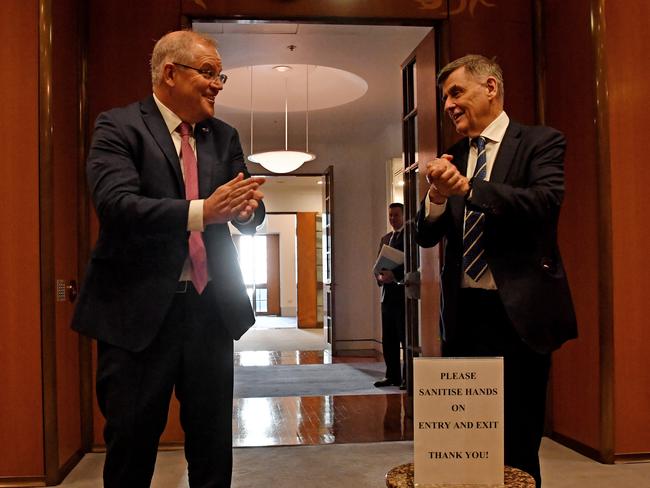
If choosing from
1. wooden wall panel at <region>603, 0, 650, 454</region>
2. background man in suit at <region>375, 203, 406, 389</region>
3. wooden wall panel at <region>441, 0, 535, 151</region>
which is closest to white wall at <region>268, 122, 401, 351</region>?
background man in suit at <region>375, 203, 406, 389</region>

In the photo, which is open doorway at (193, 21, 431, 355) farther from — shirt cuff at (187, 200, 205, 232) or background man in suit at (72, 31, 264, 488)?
shirt cuff at (187, 200, 205, 232)

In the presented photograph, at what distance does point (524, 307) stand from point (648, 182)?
1.84m

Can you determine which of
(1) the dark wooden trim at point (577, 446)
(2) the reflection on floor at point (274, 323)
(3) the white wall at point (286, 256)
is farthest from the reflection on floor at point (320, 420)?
(3) the white wall at point (286, 256)

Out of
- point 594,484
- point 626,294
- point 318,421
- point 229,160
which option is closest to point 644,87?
point 626,294

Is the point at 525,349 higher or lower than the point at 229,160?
lower

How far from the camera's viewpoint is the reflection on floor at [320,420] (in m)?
3.87

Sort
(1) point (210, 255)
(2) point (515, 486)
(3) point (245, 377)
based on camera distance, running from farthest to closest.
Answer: (3) point (245, 377) < (1) point (210, 255) < (2) point (515, 486)

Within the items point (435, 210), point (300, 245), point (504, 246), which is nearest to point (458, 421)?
point (504, 246)

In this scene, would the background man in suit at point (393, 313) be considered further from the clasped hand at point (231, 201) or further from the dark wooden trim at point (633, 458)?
the clasped hand at point (231, 201)

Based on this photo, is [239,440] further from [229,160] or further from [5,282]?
[229,160]

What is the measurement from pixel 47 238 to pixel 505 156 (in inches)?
79.7

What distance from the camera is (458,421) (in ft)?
4.92

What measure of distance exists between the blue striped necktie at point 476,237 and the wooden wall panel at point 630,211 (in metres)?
1.57

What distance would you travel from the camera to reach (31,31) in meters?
2.93
